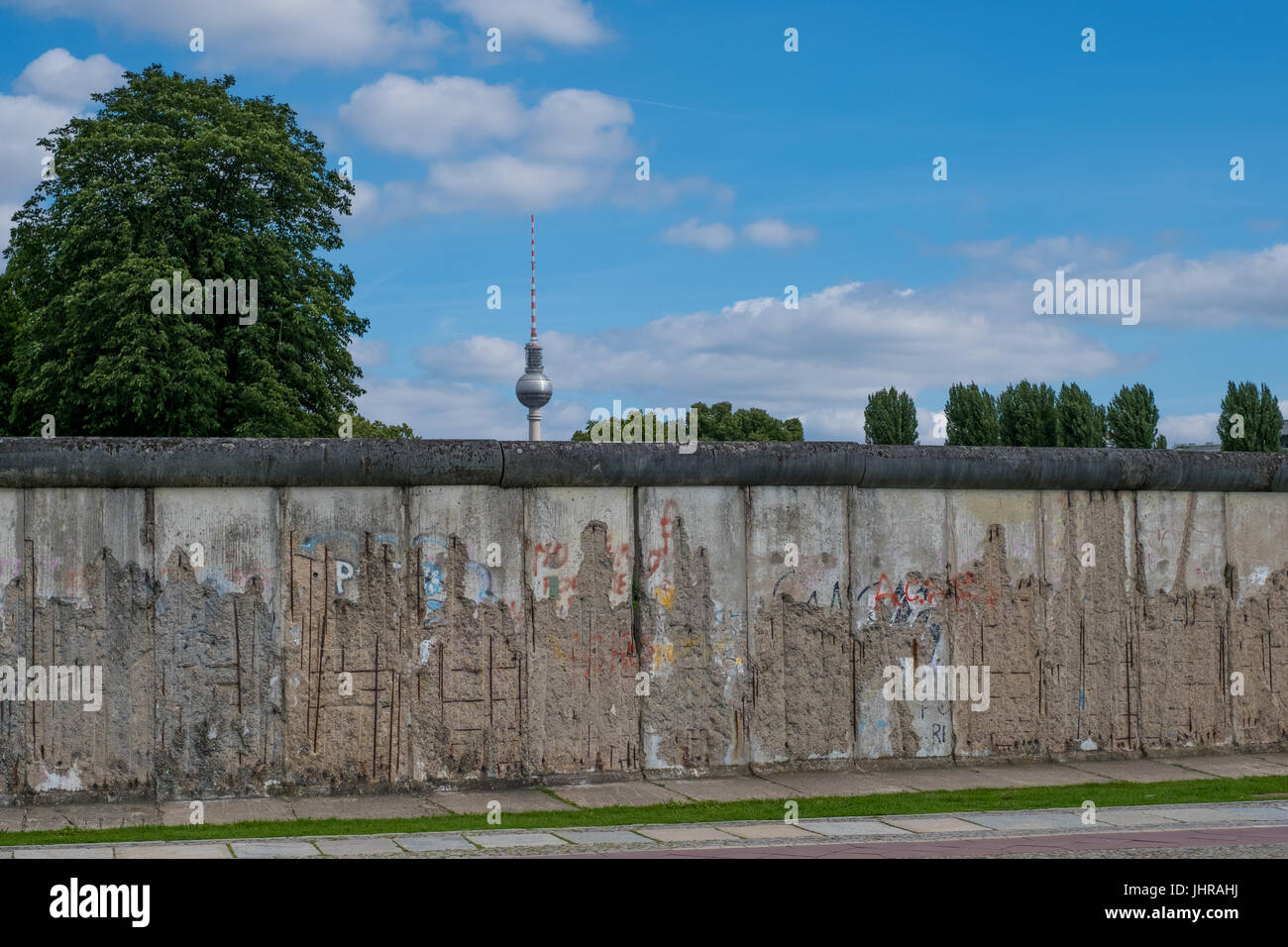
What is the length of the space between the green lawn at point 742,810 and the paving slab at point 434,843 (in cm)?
30

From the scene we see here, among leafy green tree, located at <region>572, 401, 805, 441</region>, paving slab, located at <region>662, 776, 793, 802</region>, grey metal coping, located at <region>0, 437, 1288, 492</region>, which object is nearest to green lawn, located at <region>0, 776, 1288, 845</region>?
paving slab, located at <region>662, 776, 793, 802</region>

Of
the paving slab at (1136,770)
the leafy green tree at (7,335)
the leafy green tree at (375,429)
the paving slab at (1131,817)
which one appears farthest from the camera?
the leafy green tree at (375,429)

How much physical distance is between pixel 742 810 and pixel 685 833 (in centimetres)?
102

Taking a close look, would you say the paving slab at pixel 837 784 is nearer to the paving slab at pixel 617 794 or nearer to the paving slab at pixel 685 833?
the paving slab at pixel 617 794

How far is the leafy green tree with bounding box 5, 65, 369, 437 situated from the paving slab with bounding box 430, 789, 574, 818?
2424 cm

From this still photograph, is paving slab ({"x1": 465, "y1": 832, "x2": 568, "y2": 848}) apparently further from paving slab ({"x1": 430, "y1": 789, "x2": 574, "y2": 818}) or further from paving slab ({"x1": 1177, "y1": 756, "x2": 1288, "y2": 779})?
paving slab ({"x1": 1177, "y1": 756, "x2": 1288, "y2": 779})

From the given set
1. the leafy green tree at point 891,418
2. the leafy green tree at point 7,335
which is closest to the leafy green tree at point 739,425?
the leafy green tree at point 891,418

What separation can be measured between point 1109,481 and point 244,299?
27337 mm

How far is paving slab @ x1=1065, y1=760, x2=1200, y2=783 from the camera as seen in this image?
1248 cm

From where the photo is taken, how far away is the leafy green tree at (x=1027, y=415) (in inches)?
2478

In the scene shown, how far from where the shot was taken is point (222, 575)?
11.1 m
